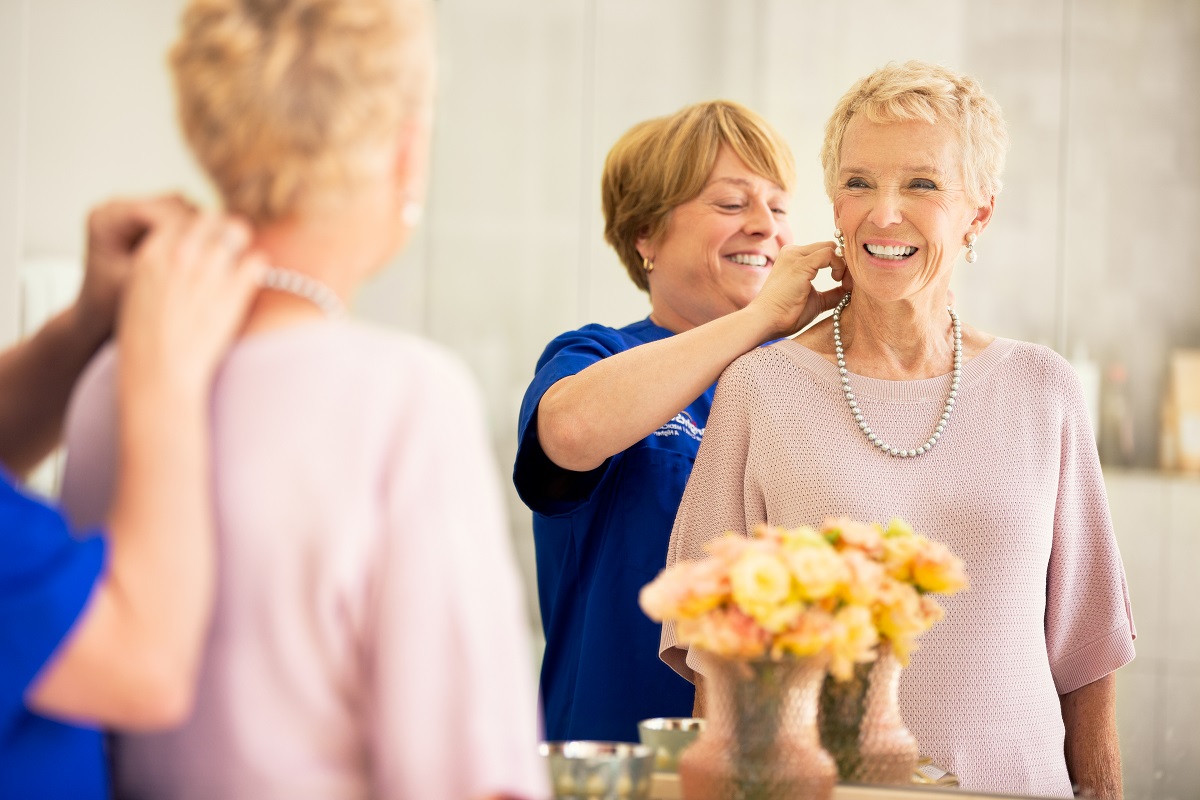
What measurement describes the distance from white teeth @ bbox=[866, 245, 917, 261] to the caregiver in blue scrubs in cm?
99

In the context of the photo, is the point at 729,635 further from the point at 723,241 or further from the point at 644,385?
the point at 723,241

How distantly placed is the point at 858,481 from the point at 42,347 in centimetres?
95

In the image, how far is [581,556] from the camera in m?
1.78

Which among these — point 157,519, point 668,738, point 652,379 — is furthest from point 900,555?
point 157,519

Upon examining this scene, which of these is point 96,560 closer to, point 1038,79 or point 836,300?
point 836,300

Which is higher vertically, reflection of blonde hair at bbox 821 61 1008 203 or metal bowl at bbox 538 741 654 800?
reflection of blonde hair at bbox 821 61 1008 203

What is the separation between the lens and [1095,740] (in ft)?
5.07

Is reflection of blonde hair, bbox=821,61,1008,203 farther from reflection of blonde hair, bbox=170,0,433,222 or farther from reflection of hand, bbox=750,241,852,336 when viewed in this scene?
reflection of blonde hair, bbox=170,0,433,222

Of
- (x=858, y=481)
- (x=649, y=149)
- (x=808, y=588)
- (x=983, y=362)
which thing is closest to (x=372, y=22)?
(x=808, y=588)

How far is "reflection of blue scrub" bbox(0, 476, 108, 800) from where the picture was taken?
67 cm

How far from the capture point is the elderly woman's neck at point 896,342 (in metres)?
1.62

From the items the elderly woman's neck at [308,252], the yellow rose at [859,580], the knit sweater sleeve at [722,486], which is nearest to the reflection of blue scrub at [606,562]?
the knit sweater sleeve at [722,486]

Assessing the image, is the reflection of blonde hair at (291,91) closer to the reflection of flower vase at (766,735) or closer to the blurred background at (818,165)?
the reflection of flower vase at (766,735)

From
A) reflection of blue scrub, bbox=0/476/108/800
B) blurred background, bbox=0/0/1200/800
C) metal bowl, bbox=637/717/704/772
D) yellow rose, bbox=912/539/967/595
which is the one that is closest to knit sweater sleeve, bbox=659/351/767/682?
metal bowl, bbox=637/717/704/772
